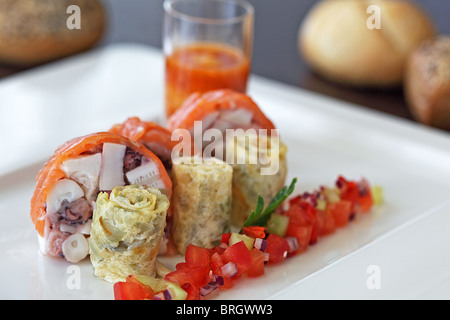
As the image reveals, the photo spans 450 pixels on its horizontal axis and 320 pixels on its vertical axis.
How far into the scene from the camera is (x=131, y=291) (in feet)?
7.84

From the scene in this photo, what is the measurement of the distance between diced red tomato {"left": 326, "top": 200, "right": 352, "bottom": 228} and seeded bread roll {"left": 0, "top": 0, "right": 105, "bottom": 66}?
2.35 meters

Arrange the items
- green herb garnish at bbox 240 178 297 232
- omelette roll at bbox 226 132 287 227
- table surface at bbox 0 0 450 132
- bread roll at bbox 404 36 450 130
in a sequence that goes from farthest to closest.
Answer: table surface at bbox 0 0 450 132
bread roll at bbox 404 36 450 130
omelette roll at bbox 226 132 287 227
green herb garnish at bbox 240 178 297 232

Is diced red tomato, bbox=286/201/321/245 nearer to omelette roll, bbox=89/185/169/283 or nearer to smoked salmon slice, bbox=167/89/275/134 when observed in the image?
smoked salmon slice, bbox=167/89/275/134

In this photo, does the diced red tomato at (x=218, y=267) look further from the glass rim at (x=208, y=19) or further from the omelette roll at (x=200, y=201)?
the glass rim at (x=208, y=19)

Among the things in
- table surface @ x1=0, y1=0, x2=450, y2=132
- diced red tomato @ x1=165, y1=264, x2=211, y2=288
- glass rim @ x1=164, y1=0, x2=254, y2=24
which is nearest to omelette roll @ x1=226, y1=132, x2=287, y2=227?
diced red tomato @ x1=165, y1=264, x2=211, y2=288

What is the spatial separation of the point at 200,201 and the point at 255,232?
0.24m

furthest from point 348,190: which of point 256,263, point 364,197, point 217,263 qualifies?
point 217,263

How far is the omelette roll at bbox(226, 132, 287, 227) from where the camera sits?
9.64 ft

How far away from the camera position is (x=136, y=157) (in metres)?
2.65

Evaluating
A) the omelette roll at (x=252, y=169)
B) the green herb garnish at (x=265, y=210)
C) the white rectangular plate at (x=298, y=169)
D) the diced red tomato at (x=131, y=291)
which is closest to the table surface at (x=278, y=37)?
the white rectangular plate at (x=298, y=169)

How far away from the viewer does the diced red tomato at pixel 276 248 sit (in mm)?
2729

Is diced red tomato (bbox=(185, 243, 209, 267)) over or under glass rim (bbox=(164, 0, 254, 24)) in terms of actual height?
under

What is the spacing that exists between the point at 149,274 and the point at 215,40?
164 centimetres
